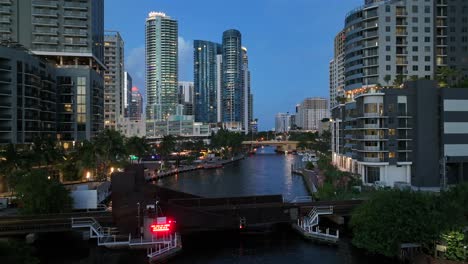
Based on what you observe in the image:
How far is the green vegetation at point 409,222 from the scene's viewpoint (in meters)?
34.8

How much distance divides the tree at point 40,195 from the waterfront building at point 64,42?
4957 centimetres

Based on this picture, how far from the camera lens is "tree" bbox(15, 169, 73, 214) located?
153ft

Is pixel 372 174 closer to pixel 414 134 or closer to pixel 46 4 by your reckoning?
pixel 414 134

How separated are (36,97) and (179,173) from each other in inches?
2078

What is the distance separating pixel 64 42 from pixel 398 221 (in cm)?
8800

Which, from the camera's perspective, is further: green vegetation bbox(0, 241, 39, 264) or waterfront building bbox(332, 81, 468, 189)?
waterfront building bbox(332, 81, 468, 189)

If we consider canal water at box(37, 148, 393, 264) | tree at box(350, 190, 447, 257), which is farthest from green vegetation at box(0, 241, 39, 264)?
tree at box(350, 190, 447, 257)

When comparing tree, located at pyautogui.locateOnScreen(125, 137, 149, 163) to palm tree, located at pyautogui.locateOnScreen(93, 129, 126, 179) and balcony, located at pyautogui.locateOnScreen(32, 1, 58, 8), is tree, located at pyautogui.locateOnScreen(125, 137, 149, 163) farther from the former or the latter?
balcony, located at pyautogui.locateOnScreen(32, 1, 58, 8)

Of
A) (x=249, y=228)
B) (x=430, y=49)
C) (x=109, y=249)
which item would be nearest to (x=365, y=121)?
(x=249, y=228)

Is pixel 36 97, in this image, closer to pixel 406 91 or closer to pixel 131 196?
pixel 131 196

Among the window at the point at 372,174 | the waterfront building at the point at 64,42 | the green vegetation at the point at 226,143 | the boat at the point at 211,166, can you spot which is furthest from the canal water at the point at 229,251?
the green vegetation at the point at 226,143

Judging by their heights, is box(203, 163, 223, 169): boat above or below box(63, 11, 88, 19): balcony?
below

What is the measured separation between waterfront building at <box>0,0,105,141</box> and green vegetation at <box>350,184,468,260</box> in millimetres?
76797

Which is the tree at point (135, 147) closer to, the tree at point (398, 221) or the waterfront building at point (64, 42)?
the waterfront building at point (64, 42)
